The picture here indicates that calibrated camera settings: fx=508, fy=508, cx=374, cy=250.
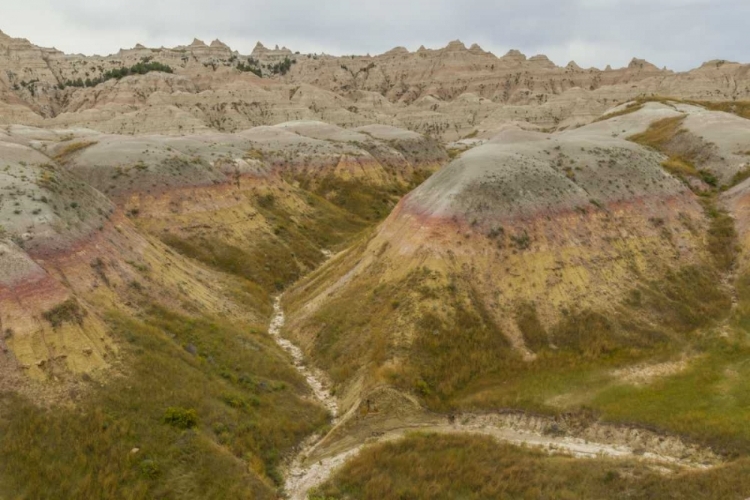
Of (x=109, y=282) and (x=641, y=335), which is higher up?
(x=109, y=282)

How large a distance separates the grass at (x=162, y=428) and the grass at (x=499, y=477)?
3750 millimetres

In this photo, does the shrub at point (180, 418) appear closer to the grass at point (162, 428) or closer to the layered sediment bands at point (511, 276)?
the grass at point (162, 428)

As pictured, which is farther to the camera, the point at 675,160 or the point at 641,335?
the point at 675,160

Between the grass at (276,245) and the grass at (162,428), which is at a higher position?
the grass at (276,245)

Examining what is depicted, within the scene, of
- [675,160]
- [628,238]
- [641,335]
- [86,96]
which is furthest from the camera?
[86,96]

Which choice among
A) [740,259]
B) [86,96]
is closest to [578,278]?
[740,259]

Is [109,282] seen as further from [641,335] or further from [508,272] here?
[641,335]

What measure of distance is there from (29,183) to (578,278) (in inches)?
1280

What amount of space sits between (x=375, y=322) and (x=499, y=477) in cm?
1238

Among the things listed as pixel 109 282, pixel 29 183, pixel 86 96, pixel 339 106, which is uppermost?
pixel 86 96

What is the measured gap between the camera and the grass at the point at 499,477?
1741 centimetres

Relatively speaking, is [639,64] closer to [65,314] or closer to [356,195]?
[356,195]

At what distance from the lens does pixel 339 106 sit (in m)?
140

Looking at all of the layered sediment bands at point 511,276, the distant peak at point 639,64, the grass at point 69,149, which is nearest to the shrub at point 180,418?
the layered sediment bands at point 511,276
